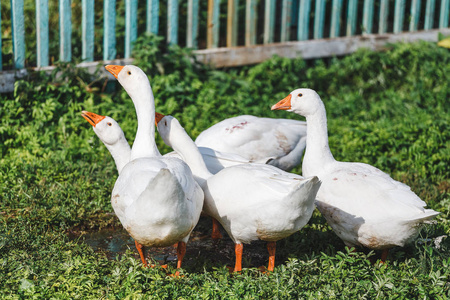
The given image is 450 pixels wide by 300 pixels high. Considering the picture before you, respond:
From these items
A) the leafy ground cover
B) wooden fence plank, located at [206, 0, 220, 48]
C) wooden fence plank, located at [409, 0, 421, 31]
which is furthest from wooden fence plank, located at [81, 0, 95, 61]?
wooden fence plank, located at [409, 0, 421, 31]

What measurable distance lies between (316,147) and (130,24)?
400 centimetres

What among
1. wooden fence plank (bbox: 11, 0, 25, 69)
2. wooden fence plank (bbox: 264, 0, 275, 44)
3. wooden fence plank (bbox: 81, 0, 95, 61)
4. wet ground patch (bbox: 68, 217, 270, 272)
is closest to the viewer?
wet ground patch (bbox: 68, 217, 270, 272)

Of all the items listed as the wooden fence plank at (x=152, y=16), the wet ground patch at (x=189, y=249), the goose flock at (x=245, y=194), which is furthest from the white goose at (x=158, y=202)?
the wooden fence plank at (x=152, y=16)

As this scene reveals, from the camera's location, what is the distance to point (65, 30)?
7.66m

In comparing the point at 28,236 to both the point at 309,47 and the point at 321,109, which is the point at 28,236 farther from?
the point at 309,47

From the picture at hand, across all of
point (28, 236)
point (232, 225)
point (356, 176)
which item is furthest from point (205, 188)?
point (28, 236)

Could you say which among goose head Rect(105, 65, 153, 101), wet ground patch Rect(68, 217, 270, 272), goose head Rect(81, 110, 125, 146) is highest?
goose head Rect(105, 65, 153, 101)

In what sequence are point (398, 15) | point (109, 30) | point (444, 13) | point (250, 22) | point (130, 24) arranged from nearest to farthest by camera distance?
point (109, 30) → point (130, 24) → point (250, 22) → point (398, 15) → point (444, 13)

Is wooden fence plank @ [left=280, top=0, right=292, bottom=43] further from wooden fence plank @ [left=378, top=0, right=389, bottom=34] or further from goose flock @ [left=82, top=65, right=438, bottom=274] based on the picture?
goose flock @ [left=82, top=65, right=438, bottom=274]

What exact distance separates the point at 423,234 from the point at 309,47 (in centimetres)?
534

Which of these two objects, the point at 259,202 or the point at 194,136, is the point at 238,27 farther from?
the point at 259,202

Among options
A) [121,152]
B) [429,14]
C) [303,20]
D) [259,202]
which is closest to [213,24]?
[303,20]

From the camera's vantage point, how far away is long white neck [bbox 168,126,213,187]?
5.13m

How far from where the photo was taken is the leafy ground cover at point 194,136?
4023mm
